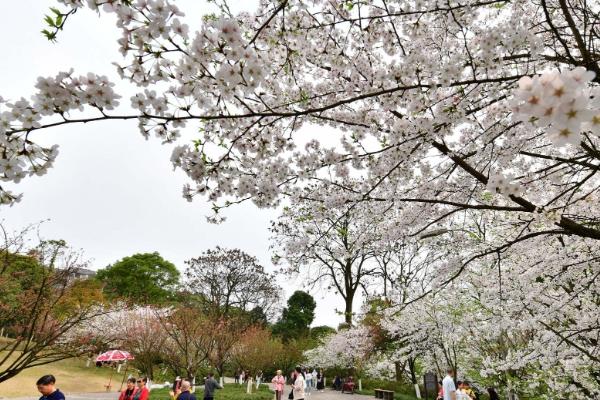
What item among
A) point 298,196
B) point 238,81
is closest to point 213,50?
point 238,81

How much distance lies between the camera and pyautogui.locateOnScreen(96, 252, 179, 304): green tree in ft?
127

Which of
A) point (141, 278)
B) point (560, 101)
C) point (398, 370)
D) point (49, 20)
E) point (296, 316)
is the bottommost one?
point (398, 370)

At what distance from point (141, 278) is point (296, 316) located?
1937 cm

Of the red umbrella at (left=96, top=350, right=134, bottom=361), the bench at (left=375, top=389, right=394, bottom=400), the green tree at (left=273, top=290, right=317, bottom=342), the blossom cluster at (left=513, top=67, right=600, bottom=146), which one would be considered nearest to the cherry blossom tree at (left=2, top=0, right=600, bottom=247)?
the blossom cluster at (left=513, top=67, right=600, bottom=146)

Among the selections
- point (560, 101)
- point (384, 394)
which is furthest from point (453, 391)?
point (560, 101)

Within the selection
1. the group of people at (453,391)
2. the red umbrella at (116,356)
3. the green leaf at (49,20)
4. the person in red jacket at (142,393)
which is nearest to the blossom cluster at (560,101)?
the green leaf at (49,20)

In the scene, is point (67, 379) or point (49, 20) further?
point (67, 379)

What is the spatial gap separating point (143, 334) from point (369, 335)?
457 inches

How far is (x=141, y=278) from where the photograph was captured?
39781 mm

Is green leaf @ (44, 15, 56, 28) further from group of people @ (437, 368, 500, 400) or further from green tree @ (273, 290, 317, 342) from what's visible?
green tree @ (273, 290, 317, 342)

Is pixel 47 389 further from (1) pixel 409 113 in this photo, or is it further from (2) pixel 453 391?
(2) pixel 453 391

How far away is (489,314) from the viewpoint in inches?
368

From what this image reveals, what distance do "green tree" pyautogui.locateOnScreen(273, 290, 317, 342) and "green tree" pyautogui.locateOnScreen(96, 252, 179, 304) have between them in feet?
46.8

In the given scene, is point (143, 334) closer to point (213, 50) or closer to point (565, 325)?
point (565, 325)
